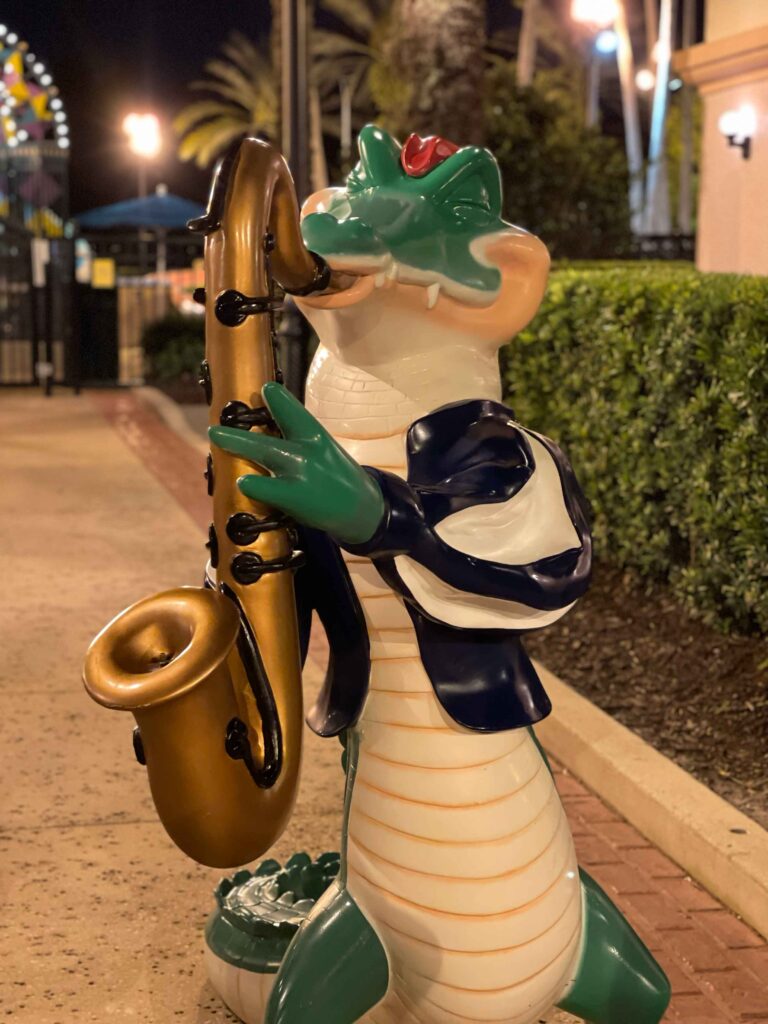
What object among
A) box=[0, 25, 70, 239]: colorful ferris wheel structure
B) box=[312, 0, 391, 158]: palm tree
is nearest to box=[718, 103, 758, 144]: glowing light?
box=[0, 25, 70, 239]: colorful ferris wheel structure

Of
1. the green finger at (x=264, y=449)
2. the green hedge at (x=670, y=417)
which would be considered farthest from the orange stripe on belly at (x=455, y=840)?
the green hedge at (x=670, y=417)

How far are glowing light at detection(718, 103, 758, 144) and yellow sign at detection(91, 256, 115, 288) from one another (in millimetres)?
10012

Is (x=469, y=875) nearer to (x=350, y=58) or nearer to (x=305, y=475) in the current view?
(x=305, y=475)

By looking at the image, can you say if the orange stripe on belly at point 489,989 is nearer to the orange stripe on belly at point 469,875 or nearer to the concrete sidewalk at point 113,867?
the orange stripe on belly at point 469,875

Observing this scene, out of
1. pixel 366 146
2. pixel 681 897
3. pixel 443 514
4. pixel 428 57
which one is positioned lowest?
pixel 681 897

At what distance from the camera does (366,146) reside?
8.41 feet

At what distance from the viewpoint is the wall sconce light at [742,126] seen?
999 cm

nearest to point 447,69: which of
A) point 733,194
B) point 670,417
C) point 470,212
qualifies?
point 733,194

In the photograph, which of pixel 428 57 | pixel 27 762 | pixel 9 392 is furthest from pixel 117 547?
pixel 9 392

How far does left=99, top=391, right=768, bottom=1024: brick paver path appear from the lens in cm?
340

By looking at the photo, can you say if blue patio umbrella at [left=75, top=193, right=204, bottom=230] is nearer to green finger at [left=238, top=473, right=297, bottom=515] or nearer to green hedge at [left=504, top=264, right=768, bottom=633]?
green hedge at [left=504, top=264, right=768, bottom=633]

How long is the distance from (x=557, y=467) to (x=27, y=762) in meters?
3.06

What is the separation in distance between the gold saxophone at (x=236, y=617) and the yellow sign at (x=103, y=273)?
1646 centimetres

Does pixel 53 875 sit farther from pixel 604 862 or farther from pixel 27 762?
pixel 604 862
